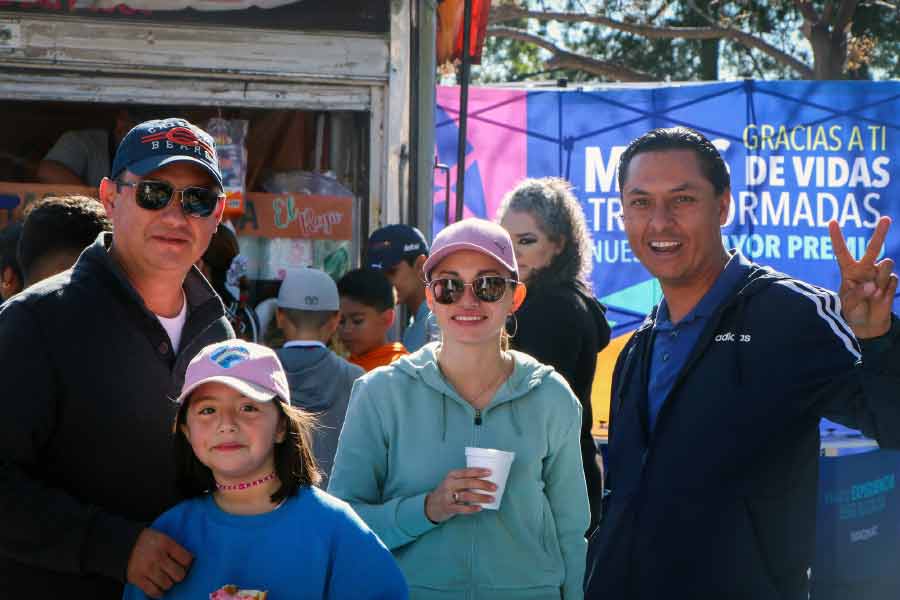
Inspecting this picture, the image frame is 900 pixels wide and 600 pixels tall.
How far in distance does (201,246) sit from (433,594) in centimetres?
111

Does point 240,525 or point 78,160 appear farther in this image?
point 78,160

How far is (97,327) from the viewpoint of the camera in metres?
2.66

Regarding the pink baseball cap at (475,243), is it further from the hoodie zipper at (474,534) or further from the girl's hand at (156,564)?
the girl's hand at (156,564)

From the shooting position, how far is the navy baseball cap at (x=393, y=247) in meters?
Result: 5.34

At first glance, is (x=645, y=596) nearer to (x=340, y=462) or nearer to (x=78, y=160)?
(x=340, y=462)

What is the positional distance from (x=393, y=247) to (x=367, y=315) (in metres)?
0.47

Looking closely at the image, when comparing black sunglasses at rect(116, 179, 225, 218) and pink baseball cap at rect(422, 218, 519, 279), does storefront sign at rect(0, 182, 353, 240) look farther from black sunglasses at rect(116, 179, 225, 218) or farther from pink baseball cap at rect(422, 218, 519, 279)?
black sunglasses at rect(116, 179, 225, 218)

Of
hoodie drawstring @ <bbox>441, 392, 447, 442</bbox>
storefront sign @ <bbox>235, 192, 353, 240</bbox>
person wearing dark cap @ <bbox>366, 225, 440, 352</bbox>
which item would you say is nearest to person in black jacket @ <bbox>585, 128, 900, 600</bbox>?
hoodie drawstring @ <bbox>441, 392, 447, 442</bbox>

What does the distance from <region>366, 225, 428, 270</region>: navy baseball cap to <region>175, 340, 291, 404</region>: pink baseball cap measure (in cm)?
262

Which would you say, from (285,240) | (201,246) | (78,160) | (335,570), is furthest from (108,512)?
(78,160)

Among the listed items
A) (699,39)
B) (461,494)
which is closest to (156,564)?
(461,494)

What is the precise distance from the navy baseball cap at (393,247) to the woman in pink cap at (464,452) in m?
2.08

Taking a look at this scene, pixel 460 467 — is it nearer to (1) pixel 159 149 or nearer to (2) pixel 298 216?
(1) pixel 159 149

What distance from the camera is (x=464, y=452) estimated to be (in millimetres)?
3023
